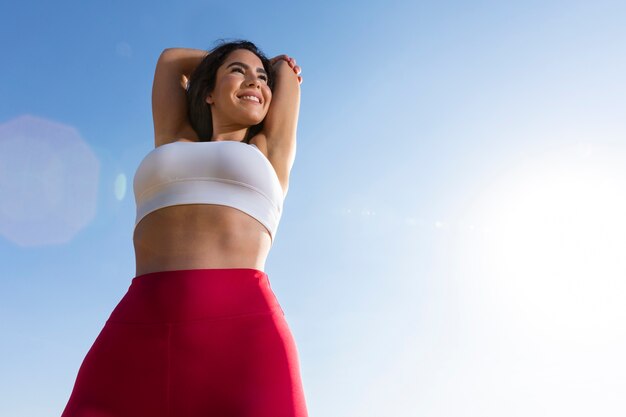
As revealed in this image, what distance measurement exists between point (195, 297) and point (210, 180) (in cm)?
74

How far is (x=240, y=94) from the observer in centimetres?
408

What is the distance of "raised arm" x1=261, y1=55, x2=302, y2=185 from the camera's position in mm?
3883

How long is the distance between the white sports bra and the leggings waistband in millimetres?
434

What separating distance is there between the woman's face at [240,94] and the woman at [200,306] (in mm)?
256

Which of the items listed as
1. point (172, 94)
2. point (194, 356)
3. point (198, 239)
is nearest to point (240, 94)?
point (172, 94)

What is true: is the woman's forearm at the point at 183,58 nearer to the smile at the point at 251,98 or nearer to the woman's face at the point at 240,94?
the woman's face at the point at 240,94

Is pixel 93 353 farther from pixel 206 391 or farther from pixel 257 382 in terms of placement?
pixel 257 382

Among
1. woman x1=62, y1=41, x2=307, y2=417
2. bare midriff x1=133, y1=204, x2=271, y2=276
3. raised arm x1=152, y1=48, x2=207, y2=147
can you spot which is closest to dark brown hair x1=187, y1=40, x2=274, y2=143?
raised arm x1=152, y1=48, x2=207, y2=147

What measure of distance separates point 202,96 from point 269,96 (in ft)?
1.76

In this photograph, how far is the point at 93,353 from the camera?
2.82 meters

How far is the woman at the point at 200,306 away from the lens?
2.61 meters

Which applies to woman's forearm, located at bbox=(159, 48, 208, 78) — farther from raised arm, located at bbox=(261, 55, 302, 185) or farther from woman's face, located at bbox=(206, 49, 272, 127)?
raised arm, located at bbox=(261, 55, 302, 185)

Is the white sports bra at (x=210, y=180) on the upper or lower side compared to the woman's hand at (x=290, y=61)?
lower

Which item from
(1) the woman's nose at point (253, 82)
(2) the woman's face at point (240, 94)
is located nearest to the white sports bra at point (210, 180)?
(2) the woman's face at point (240, 94)
